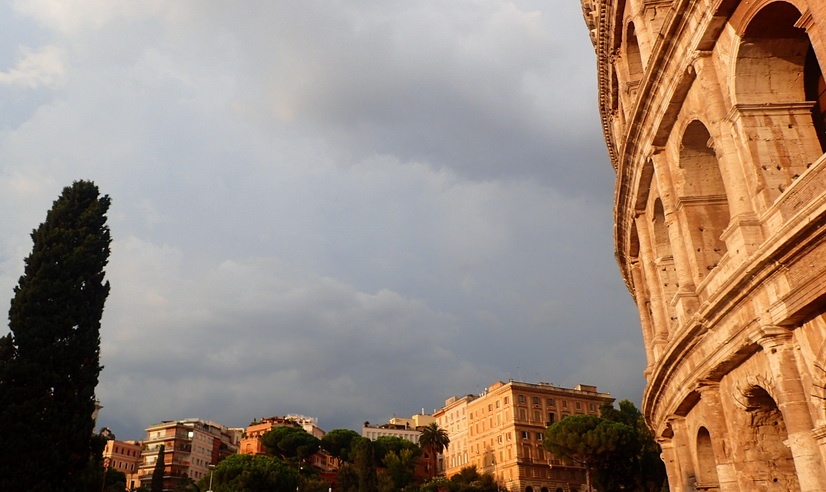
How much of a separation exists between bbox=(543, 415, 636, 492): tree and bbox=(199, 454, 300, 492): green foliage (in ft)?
93.4

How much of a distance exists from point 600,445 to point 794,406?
51794 millimetres

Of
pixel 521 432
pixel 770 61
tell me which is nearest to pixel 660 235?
pixel 770 61

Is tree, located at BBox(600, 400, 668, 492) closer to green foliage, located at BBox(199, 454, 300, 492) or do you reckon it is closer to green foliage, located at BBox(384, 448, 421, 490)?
green foliage, located at BBox(384, 448, 421, 490)

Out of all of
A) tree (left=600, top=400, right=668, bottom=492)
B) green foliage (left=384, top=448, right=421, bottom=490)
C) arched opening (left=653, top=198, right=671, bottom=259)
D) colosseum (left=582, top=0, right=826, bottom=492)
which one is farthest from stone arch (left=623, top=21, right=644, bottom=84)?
green foliage (left=384, top=448, right=421, bottom=490)

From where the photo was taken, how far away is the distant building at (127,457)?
9982 centimetres

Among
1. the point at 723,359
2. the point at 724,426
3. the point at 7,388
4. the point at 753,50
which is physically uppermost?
→ the point at 753,50

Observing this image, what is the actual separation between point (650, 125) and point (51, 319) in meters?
24.1

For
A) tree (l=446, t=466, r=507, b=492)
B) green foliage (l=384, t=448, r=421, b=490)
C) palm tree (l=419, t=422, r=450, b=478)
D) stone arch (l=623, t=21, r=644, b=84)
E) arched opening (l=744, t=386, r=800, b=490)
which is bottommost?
arched opening (l=744, t=386, r=800, b=490)

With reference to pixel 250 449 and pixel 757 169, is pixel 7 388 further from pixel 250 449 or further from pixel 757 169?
pixel 250 449

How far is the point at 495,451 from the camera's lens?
284ft

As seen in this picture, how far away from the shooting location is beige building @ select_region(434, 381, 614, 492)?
264 ft

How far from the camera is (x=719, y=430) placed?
44.8 feet

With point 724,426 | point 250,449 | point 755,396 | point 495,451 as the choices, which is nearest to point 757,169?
point 755,396

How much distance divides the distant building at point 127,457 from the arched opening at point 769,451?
105 m
